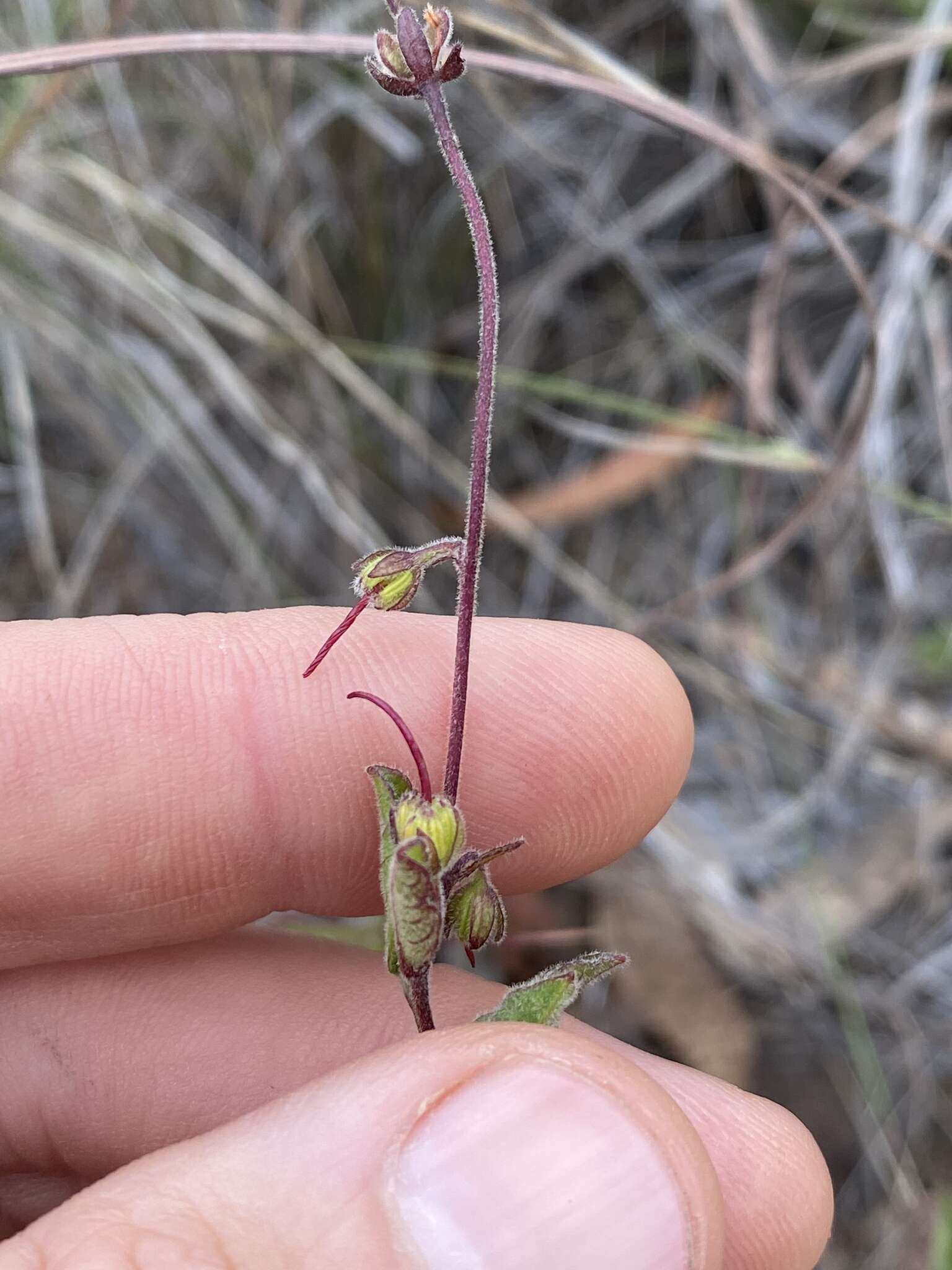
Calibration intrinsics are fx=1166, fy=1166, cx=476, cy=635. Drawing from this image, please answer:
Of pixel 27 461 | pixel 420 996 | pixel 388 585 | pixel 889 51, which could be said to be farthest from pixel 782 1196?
pixel 27 461

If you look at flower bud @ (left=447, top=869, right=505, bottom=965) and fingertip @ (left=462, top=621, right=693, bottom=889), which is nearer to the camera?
flower bud @ (left=447, top=869, right=505, bottom=965)

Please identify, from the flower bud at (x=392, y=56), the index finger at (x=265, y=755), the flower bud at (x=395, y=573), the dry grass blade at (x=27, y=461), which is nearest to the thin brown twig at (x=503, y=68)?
the flower bud at (x=392, y=56)

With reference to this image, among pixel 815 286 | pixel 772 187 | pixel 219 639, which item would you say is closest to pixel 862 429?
pixel 772 187

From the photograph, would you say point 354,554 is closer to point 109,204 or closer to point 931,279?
point 109,204

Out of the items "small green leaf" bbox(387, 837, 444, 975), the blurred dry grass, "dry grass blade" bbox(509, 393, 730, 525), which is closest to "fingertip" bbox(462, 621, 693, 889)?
"small green leaf" bbox(387, 837, 444, 975)

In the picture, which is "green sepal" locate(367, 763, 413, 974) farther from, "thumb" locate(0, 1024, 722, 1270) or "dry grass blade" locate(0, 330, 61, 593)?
"dry grass blade" locate(0, 330, 61, 593)

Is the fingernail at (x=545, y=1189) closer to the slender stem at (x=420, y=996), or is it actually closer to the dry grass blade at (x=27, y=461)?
the slender stem at (x=420, y=996)

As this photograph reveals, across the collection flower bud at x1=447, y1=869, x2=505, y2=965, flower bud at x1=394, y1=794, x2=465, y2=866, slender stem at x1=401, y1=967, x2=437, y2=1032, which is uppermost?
flower bud at x1=394, y1=794, x2=465, y2=866
